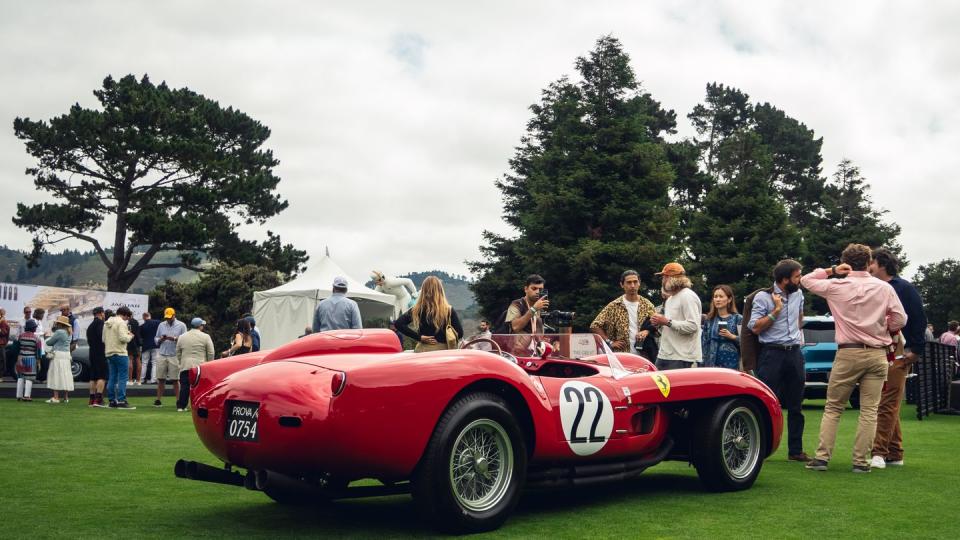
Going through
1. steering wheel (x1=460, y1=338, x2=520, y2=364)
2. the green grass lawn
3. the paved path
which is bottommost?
the green grass lawn

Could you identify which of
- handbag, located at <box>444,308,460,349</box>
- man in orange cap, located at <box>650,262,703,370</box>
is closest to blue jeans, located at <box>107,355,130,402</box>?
handbag, located at <box>444,308,460,349</box>

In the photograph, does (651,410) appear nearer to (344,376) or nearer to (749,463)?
(749,463)

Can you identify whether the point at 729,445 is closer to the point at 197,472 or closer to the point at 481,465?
the point at 481,465

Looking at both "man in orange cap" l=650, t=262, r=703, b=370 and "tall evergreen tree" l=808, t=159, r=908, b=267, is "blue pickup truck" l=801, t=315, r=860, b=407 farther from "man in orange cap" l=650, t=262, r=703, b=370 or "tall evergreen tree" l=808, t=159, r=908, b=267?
"tall evergreen tree" l=808, t=159, r=908, b=267

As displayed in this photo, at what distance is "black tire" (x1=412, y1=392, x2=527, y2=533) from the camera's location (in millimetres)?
4840

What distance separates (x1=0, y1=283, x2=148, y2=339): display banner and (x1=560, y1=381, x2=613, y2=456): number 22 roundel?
78.0 feet

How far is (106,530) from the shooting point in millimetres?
4988

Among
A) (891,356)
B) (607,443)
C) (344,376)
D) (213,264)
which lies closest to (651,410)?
(607,443)

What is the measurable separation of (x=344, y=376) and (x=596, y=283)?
31.7 metres

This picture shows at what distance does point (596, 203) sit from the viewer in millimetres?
38875

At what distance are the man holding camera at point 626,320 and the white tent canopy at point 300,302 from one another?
55.4ft

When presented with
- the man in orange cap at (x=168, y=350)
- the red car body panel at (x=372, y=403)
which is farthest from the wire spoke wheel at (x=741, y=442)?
the man in orange cap at (x=168, y=350)

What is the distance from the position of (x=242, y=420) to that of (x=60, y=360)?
45.7 feet

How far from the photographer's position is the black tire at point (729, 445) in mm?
→ 6500
